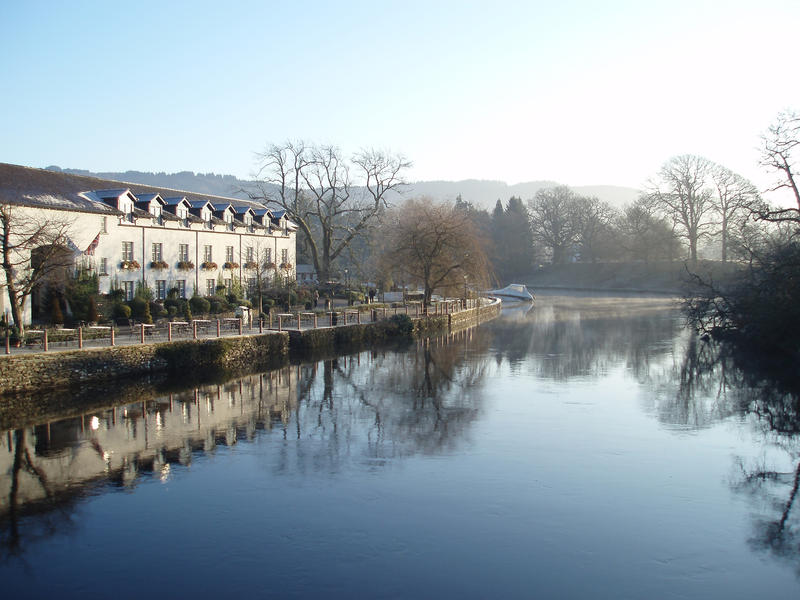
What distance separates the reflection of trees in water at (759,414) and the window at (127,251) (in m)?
22.8

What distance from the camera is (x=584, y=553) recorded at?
855 centimetres

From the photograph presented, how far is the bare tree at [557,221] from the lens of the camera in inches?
3238

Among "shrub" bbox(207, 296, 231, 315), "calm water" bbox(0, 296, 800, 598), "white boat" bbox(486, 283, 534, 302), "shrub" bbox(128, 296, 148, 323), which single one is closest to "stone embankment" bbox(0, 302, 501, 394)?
"calm water" bbox(0, 296, 800, 598)

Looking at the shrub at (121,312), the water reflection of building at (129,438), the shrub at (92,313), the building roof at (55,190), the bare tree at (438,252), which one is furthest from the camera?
the bare tree at (438,252)

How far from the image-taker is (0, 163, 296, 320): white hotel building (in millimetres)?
26250

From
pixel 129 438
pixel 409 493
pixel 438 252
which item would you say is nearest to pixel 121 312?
pixel 129 438

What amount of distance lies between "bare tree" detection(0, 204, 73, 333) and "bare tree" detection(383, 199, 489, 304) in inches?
665

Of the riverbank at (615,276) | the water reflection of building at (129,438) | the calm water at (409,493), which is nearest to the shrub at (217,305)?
the calm water at (409,493)

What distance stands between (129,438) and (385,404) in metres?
6.26

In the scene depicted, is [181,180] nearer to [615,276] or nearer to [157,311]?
[615,276]

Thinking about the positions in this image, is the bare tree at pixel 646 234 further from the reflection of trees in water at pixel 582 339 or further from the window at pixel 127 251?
the window at pixel 127 251

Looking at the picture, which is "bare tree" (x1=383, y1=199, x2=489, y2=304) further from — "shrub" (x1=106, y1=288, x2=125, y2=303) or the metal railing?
"shrub" (x1=106, y1=288, x2=125, y2=303)

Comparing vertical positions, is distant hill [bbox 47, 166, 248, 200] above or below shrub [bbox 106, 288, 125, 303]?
above

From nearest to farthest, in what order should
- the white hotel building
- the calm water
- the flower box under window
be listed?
the calm water
the white hotel building
the flower box under window
